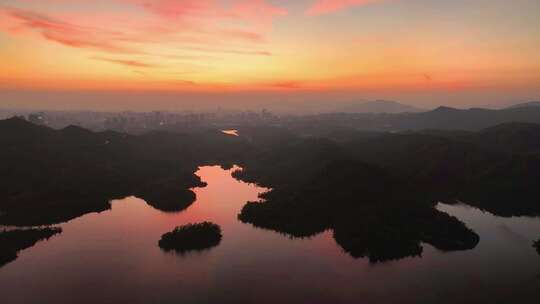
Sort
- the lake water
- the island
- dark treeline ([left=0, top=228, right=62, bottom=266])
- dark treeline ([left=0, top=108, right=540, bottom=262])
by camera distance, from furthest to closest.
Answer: dark treeline ([left=0, top=108, right=540, bottom=262]) < the island < dark treeline ([left=0, top=228, right=62, bottom=266]) < the lake water

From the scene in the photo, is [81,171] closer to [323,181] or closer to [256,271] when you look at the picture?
[323,181]

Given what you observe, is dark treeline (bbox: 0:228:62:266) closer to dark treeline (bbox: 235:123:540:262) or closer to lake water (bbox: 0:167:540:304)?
lake water (bbox: 0:167:540:304)

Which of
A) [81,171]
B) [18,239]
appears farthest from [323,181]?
[81,171]

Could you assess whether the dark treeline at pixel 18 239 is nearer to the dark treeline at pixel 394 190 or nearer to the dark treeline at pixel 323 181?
the dark treeline at pixel 323 181

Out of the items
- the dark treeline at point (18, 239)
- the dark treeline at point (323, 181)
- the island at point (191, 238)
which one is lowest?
the dark treeline at point (18, 239)

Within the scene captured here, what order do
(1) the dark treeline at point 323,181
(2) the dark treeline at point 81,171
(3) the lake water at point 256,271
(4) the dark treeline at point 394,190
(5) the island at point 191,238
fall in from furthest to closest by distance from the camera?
(2) the dark treeline at point 81,171, (1) the dark treeline at point 323,181, (4) the dark treeline at point 394,190, (5) the island at point 191,238, (3) the lake water at point 256,271

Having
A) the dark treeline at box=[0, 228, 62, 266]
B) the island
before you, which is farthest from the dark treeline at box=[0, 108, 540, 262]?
the island

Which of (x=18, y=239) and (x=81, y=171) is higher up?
(x=81, y=171)

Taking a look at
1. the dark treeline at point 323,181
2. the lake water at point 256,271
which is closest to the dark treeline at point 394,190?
the dark treeline at point 323,181

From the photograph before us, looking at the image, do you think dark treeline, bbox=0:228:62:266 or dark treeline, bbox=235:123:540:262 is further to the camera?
dark treeline, bbox=235:123:540:262
